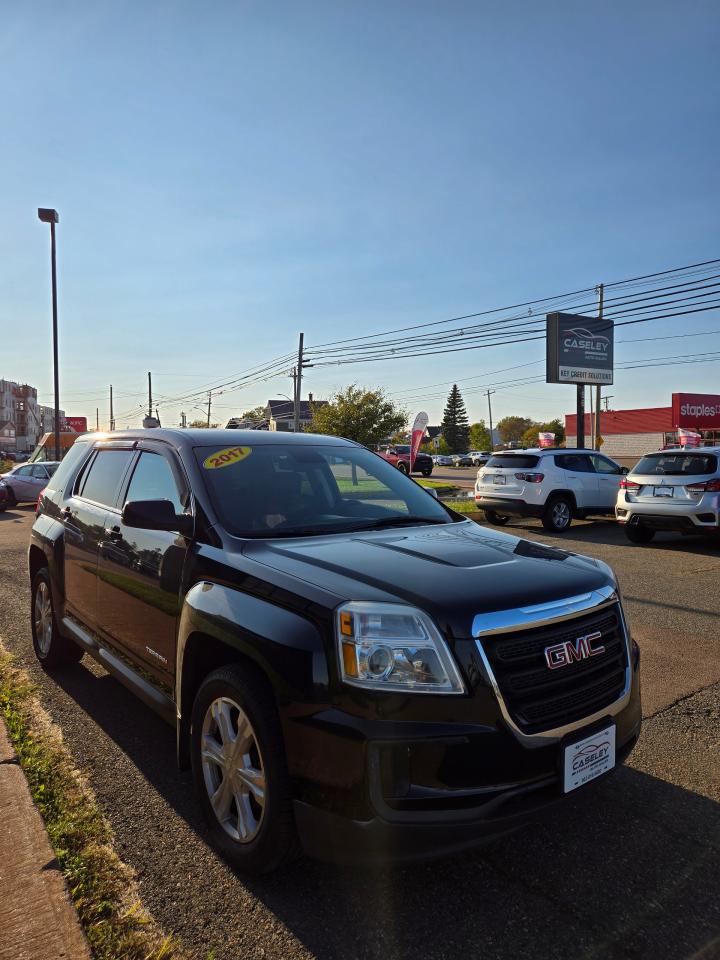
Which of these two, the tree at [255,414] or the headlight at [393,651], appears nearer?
the headlight at [393,651]

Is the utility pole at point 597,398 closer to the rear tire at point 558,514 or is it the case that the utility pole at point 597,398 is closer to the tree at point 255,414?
the rear tire at point 558,514

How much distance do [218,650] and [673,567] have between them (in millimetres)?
8319

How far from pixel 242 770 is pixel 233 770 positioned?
7cm

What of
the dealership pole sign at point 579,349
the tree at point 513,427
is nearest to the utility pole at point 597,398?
the dealership pole sign at point 579,349

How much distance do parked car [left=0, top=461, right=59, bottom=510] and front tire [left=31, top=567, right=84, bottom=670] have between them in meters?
15.1

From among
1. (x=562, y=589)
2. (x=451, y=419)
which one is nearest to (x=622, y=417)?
(x=451, y=419)

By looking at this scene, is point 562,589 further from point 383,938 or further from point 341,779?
point 383,938

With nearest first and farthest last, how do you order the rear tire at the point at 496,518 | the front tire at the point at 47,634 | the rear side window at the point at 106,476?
the rear side window at the point at 106,476, the front tire at the point at 47,634, the rear tire at the point at 496,518

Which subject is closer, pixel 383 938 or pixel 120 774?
pixel 383 938

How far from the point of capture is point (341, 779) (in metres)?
2.24

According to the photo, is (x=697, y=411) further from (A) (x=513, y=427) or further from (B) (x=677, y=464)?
(A) (x=513, y=427)

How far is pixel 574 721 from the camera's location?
2508 mm

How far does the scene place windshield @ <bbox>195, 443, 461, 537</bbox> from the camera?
3.34m

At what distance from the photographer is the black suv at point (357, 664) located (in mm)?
2230
